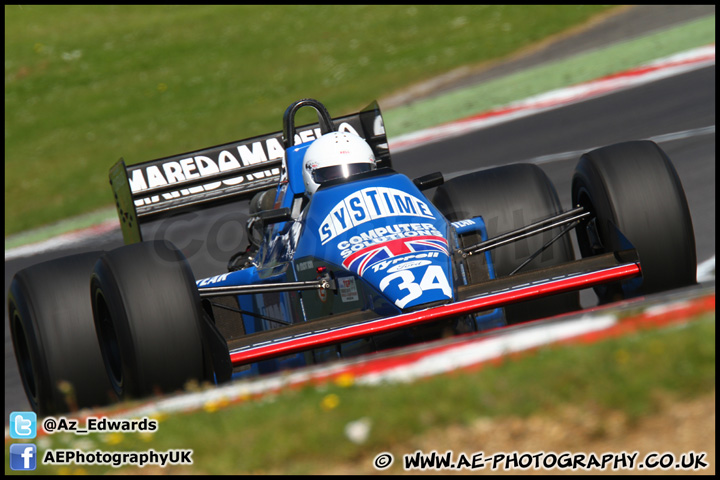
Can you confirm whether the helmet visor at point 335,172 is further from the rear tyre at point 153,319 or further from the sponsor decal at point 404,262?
the rear tyre at point 153,319

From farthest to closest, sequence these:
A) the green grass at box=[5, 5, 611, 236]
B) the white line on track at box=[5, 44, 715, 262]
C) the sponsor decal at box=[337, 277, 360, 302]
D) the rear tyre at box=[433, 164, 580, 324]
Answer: the green grass at box=[5, 5, 611, 236], the white line on track at box=[5, 44, 715, 262], the rear tyre at box=[433, 164, 580, 324], the sponsor decal at box=[337, 277, 360, 302]

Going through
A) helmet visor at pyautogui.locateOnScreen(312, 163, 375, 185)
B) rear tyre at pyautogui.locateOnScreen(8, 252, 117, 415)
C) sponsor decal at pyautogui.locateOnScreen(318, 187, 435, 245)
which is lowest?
rear tyre at pyautogui.locateOnScreen(8, 252, 117, 415)

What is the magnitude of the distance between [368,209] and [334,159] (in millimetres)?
738

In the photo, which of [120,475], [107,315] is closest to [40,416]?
[107,315]

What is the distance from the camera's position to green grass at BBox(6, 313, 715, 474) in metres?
3.43

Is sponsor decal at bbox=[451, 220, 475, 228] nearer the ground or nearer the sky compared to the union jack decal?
nearer the sky

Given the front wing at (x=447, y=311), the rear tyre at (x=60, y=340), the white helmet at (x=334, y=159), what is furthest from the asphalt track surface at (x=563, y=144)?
the front wing at (x=447, y=311)

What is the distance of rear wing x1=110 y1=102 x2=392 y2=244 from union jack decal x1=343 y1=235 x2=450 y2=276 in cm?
224

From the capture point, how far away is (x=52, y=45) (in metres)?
25.1

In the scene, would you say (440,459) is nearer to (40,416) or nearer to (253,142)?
(40,416)

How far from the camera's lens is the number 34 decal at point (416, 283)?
5055 mm

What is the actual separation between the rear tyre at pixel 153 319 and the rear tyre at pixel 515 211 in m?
2.18

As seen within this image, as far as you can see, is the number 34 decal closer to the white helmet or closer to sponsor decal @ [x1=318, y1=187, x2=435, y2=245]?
sponsor decal @ [x1=318, y1=187, x2=435, y2=245]

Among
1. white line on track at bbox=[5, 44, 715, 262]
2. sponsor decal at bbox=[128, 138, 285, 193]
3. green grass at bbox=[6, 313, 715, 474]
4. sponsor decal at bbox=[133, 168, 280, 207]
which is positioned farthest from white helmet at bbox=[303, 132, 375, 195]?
white line on track at bbox=[5, 44, 715, 262]
